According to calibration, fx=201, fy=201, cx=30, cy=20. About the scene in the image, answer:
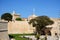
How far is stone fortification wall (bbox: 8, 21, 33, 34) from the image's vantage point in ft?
120

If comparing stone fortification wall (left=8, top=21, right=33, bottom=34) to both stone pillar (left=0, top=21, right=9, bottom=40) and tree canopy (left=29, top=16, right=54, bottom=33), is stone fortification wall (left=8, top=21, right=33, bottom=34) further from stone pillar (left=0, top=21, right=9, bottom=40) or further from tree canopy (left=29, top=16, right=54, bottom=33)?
stone pillar (left=0, top=21, right=9, bottom=40)

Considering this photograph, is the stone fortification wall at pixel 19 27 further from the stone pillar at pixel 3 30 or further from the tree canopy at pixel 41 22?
the stone pillar at pixel 3 30

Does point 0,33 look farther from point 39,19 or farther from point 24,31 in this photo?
point 24,31

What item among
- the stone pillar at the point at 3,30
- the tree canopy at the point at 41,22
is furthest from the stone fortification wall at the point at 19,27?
the stone pillar at the point at 3,30

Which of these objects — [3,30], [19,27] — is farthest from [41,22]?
[3,30]

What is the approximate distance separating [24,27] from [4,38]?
23863mm

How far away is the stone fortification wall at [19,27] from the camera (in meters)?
36.6

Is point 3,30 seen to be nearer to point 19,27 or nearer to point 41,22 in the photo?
point 41,22

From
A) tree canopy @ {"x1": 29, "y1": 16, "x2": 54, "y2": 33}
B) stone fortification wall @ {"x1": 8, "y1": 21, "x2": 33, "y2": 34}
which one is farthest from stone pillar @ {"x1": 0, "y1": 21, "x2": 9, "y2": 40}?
stone fortification wall @ {"x1": 8, "y1": 21, "x2": 33, "y2": 34}

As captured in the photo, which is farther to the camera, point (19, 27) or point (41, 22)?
point (19, 27)

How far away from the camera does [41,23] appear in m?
34.2

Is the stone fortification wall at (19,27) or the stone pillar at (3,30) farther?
the stone fortification wall at (19,27)

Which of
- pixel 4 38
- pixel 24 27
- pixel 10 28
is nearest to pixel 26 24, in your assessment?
pixel 24 27

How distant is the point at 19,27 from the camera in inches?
1470
